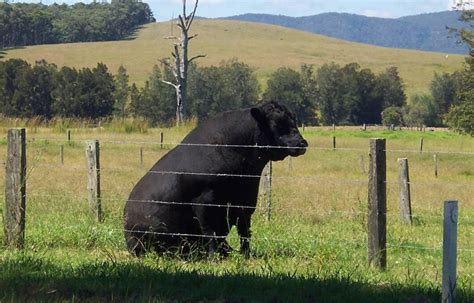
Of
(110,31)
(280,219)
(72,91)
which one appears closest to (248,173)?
(280,219)

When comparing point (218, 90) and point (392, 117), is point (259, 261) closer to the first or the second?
point (218, 90)

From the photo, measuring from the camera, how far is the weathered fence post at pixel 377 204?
29.3 ft

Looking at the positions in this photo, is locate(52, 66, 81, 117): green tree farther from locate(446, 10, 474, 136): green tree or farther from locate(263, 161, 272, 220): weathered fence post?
locate(263, 161, 272, 220): weathered fence post

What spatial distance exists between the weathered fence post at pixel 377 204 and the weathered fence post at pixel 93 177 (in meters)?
5.09

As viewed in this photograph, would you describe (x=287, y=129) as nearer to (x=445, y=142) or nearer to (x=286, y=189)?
(x=286, y=189)

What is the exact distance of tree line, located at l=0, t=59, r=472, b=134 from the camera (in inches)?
2672

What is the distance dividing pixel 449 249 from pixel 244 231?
392cm

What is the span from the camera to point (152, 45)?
512 ft

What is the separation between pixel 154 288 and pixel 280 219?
6.30 metres

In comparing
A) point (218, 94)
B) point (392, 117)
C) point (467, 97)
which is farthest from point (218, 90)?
point (467, 97)

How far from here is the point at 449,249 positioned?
6.16 meters

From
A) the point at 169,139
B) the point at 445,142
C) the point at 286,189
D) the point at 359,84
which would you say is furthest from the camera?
the point at 359,84

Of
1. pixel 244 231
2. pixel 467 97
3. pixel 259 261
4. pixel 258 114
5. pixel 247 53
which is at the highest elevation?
pixel 247 53

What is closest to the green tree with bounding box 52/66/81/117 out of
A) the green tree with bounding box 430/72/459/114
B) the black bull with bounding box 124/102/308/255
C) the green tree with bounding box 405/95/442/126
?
the green tree with bounding box 405/95/442/126
